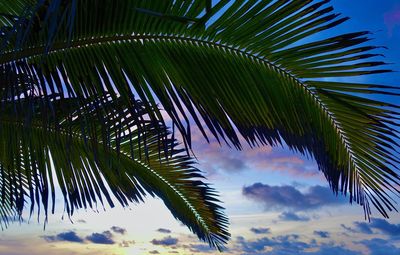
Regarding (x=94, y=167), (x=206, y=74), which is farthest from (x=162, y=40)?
(x=94, y=167)

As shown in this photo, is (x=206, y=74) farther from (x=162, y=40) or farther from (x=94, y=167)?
(x=94, y=167)

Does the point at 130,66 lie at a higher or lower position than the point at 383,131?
higher

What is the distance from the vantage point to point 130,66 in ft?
9.05

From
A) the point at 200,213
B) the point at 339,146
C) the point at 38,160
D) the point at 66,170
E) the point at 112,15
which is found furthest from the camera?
the point at 200,213

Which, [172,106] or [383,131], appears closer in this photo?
[172,106]

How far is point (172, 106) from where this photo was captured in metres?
2.74

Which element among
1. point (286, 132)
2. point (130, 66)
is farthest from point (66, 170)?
point (286, 132)

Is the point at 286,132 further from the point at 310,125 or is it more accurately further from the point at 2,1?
the point at 2,1

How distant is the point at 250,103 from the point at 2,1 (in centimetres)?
160

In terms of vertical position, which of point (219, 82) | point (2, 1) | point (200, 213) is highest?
point (2, 1)

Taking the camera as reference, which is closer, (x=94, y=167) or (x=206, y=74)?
(x=206, y=74)

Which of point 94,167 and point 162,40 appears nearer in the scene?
point 162,40

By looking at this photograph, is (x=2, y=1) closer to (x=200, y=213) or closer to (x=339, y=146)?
(x=339, y=146)

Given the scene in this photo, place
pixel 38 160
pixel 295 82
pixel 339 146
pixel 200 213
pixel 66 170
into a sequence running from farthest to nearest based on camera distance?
pixel 200 213, pixel 66 170, pixel 38 160, pixel 339 146, pixel 295 82
